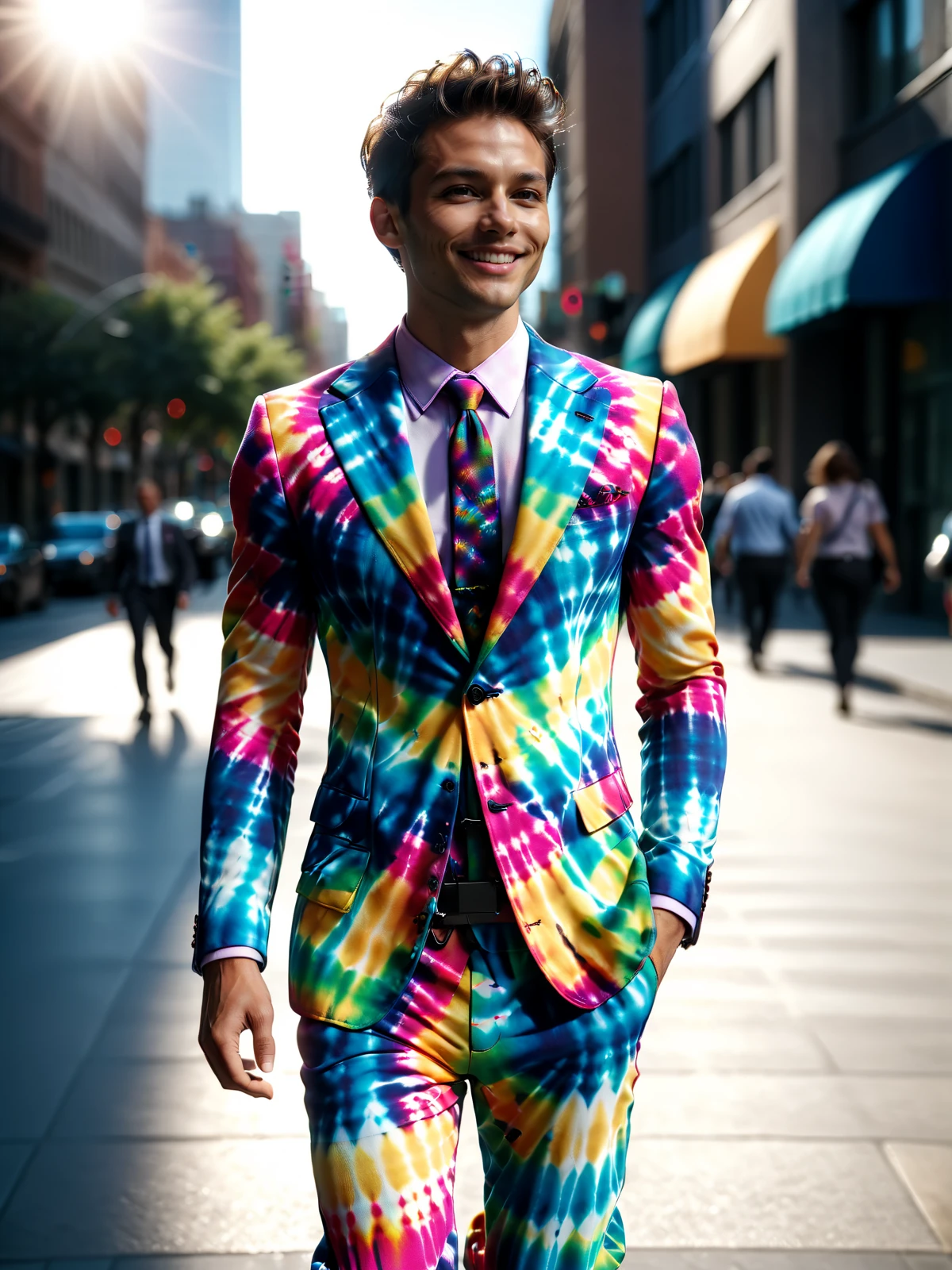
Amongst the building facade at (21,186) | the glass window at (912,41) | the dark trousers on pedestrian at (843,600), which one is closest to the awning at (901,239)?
the glass window at (912,41)

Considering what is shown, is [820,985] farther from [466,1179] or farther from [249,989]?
[249,989]

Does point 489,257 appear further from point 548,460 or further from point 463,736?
point 463,736

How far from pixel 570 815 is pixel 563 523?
1.14 ft

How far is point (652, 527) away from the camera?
7.44 ft

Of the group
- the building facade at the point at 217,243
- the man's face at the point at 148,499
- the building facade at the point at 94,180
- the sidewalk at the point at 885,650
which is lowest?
the sidewalk at the point at 885,650

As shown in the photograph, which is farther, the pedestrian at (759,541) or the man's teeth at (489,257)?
the pedestrian at (759,541)

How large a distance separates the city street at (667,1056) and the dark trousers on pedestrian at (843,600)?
287 centimetres

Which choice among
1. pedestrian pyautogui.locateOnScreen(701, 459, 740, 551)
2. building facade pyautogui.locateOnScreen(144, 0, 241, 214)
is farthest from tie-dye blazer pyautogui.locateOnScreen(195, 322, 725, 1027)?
building facade pyautogui.locateOnScreen(144, 0, 241, 214)

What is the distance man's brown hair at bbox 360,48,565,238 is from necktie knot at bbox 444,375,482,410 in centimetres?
23

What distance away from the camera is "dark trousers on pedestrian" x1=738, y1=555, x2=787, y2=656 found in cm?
1595

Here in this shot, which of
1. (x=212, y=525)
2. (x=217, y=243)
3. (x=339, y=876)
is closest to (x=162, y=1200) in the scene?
(x=339, y=876)

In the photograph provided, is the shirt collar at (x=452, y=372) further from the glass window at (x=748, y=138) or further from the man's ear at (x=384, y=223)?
the glass window at (x=748, y=138)

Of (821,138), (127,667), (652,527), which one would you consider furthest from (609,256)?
(652,527)

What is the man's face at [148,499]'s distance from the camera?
45.7 feet
